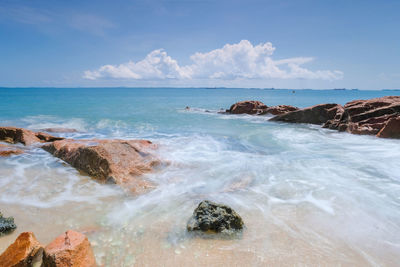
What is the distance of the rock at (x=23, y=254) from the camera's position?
7.93 ft

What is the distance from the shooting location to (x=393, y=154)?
7887 mm

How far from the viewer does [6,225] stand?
11.0 feet

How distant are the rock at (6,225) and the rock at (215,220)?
2623mm

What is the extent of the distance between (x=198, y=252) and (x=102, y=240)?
1.35m

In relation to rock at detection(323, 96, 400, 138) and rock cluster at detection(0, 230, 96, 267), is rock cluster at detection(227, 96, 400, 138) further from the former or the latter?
rock cluster at detection(0, 230, 96, 267)

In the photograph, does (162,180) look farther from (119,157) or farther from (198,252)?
(198,252)

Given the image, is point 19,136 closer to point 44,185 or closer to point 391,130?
point 44,185

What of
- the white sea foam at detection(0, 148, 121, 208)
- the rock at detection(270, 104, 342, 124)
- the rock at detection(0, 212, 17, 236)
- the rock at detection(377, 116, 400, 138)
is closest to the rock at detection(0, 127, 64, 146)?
the white sea foam at detection(0, 148, 121, 208)

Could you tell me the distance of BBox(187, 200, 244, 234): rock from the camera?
330 cm

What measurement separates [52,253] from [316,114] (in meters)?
17.2

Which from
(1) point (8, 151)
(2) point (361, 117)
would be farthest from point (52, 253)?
(2) point (361, 117)

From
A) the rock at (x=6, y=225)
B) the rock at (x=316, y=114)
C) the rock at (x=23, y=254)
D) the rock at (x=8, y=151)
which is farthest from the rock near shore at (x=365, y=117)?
the rock at (x=8, y=151)

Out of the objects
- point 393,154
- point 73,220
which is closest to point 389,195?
point 393,154

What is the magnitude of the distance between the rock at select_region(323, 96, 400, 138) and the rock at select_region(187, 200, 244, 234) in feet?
35.2
